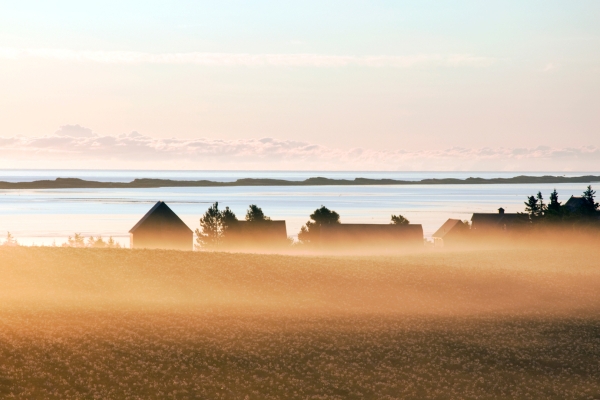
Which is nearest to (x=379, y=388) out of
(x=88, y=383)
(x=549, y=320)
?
(x=88, y=383)

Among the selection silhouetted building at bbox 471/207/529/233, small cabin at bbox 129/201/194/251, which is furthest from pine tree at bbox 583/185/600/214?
small cabin at bbox 129/201/194/251

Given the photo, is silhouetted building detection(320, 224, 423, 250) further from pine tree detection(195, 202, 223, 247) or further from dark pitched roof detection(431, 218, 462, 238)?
dark pitched roof detection(431, 218, 462, 238)

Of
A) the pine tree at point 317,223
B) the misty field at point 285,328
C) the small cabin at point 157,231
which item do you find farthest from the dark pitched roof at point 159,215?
the pine tree at point 317,223

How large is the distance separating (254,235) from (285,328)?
260 feet

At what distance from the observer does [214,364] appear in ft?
107

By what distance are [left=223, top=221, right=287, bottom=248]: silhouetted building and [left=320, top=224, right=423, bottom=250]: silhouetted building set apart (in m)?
7.78

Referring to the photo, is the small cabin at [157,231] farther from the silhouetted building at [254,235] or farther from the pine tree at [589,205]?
the pine tree at [589,205]

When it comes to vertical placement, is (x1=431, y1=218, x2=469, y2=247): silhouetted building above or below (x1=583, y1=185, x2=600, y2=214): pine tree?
below

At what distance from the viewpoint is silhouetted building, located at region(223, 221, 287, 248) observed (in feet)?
387

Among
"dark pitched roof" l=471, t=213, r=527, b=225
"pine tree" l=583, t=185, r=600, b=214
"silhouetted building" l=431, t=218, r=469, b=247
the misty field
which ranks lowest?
the misty field

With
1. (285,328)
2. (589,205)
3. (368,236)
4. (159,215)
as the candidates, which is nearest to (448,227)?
(368,236)

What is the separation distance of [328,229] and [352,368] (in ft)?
272

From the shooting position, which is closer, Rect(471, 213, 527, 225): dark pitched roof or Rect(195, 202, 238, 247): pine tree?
Rect(195, 202, 238, 247): pine tree

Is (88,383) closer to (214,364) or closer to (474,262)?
(214,364)
